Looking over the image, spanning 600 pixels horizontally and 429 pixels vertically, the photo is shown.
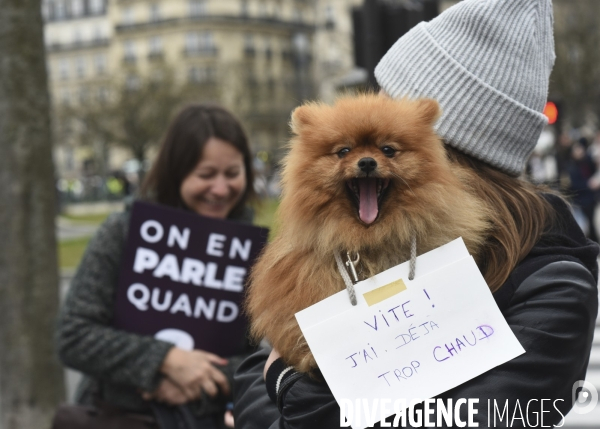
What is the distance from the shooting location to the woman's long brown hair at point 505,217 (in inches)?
65.9

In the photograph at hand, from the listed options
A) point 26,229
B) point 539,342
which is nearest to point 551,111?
point 26,229

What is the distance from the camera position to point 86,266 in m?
2.95

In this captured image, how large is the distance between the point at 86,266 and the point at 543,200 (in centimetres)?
187

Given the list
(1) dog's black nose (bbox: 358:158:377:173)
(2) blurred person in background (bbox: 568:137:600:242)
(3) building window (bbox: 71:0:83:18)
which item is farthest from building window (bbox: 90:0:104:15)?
(1) dog's black nose (bbox: 358:158:377:173)

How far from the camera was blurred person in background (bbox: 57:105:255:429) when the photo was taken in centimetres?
277

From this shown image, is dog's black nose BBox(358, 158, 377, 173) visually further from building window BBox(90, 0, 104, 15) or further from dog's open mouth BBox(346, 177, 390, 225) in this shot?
building window BBox(90, 0, 104, 15)

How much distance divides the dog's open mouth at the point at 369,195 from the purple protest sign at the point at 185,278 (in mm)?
1297

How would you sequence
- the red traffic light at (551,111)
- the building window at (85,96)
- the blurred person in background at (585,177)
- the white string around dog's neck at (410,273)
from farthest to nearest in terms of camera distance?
the building window at (85,96) < the blurred person in background at (585,177) < the red traffic light at (551,111) < the white string around dog's neck at (410,273)

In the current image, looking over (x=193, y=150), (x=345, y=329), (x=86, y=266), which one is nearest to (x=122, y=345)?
(x=86, y=266)

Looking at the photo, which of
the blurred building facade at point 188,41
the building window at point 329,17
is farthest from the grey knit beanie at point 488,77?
the blurred building facade at point 188,41

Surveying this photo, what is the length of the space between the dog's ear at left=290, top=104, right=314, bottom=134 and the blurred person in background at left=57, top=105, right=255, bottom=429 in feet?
4.27

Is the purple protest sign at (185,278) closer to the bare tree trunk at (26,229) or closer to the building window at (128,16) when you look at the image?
the bare tree trunk at (26,229)

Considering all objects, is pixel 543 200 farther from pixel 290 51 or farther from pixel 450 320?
pixel 290 51

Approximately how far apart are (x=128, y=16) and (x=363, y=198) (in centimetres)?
7657
